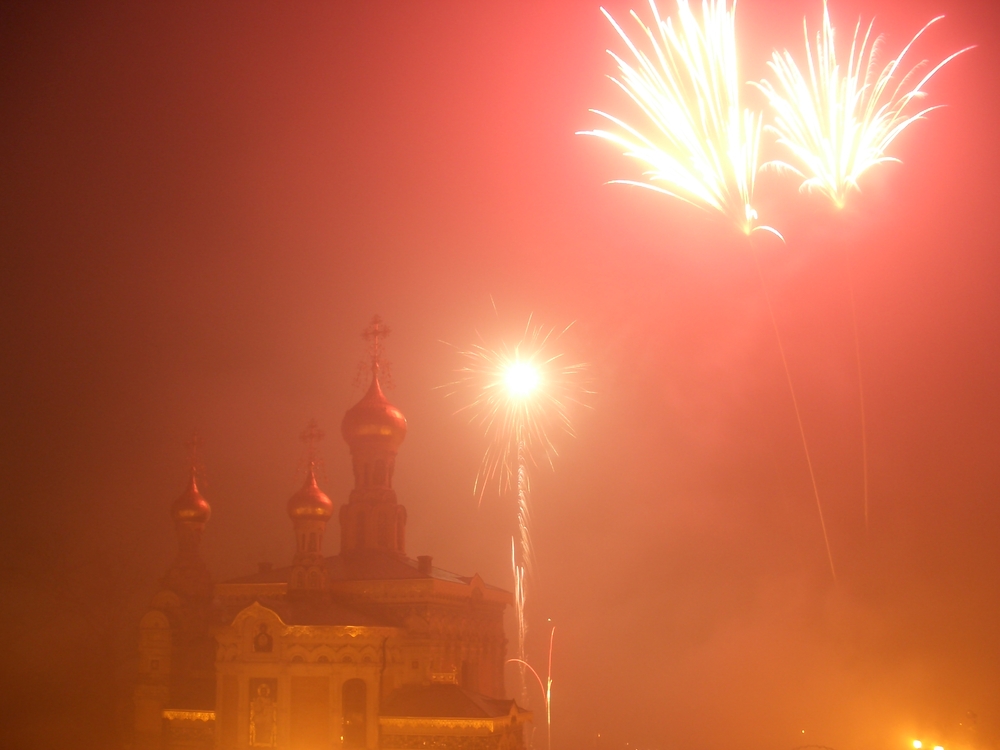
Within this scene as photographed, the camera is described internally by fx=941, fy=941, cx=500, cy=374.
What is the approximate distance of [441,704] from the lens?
2273 centimetres

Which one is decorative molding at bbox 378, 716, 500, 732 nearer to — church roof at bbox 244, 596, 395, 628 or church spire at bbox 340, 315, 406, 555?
church roof at bbox 244, 596, 395, 628

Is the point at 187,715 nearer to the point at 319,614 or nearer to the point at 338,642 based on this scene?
the point at 319,614

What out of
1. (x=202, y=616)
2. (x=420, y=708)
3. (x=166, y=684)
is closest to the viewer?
(x=420, y=708)

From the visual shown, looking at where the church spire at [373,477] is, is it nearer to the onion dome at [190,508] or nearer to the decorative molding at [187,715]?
the onion dome at [190,508]

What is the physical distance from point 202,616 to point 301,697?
236 inches

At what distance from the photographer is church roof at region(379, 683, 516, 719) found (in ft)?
73.0

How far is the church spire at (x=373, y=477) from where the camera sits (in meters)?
29.0

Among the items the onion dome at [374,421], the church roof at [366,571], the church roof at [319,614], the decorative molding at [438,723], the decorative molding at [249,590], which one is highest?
the onion dome at [374,421]

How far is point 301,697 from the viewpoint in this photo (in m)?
23.2

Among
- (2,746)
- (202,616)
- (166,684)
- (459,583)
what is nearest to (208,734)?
(166,684)

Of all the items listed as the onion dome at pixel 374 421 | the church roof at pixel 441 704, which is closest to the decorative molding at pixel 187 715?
the church roof at pixel 441 704

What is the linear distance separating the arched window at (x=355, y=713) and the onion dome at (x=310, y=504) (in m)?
5.17

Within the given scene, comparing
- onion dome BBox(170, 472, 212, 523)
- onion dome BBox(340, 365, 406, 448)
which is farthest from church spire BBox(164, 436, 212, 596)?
onion dome BBox(340, 365, 406, 448)

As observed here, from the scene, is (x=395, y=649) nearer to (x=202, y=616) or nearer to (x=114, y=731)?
(x=202, y=616)
